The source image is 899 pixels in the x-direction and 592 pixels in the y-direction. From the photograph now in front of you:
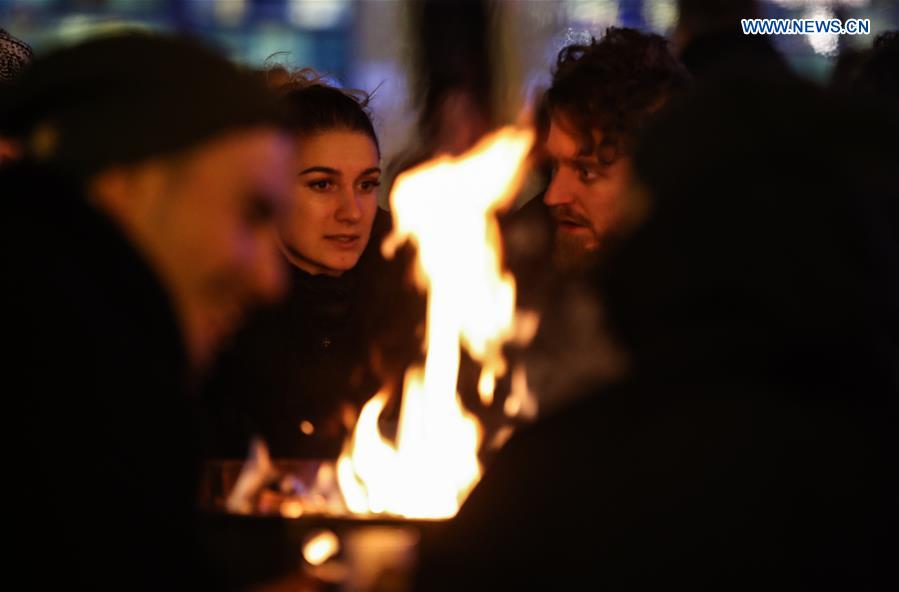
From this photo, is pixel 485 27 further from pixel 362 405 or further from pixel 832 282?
pixel 832 282

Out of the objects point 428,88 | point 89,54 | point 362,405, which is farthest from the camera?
point 428,88

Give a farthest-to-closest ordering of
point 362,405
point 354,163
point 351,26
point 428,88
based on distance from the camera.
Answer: point 351,26 → point 428,88 → point 354,163 → point 362,405

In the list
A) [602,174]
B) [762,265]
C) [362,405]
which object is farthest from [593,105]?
[762,265]

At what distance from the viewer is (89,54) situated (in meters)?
1.82

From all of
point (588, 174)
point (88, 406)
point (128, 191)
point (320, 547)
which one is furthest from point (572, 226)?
point (88, 406)

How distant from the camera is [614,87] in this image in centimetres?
374

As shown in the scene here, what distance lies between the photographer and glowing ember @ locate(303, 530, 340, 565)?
2510 mm

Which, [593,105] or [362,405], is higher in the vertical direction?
[593,105]

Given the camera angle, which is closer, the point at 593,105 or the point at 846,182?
the point at 846,182

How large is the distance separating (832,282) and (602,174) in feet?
7.19

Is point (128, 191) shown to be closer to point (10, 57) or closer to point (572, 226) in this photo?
point (572, 226)

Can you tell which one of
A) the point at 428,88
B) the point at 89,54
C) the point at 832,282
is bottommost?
the point at 832,282

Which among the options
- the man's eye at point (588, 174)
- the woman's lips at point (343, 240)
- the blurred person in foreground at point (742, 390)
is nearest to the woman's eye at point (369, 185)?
the woman's lips at point (343, 240)

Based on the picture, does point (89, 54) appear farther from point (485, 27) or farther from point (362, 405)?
point (485, 27)
